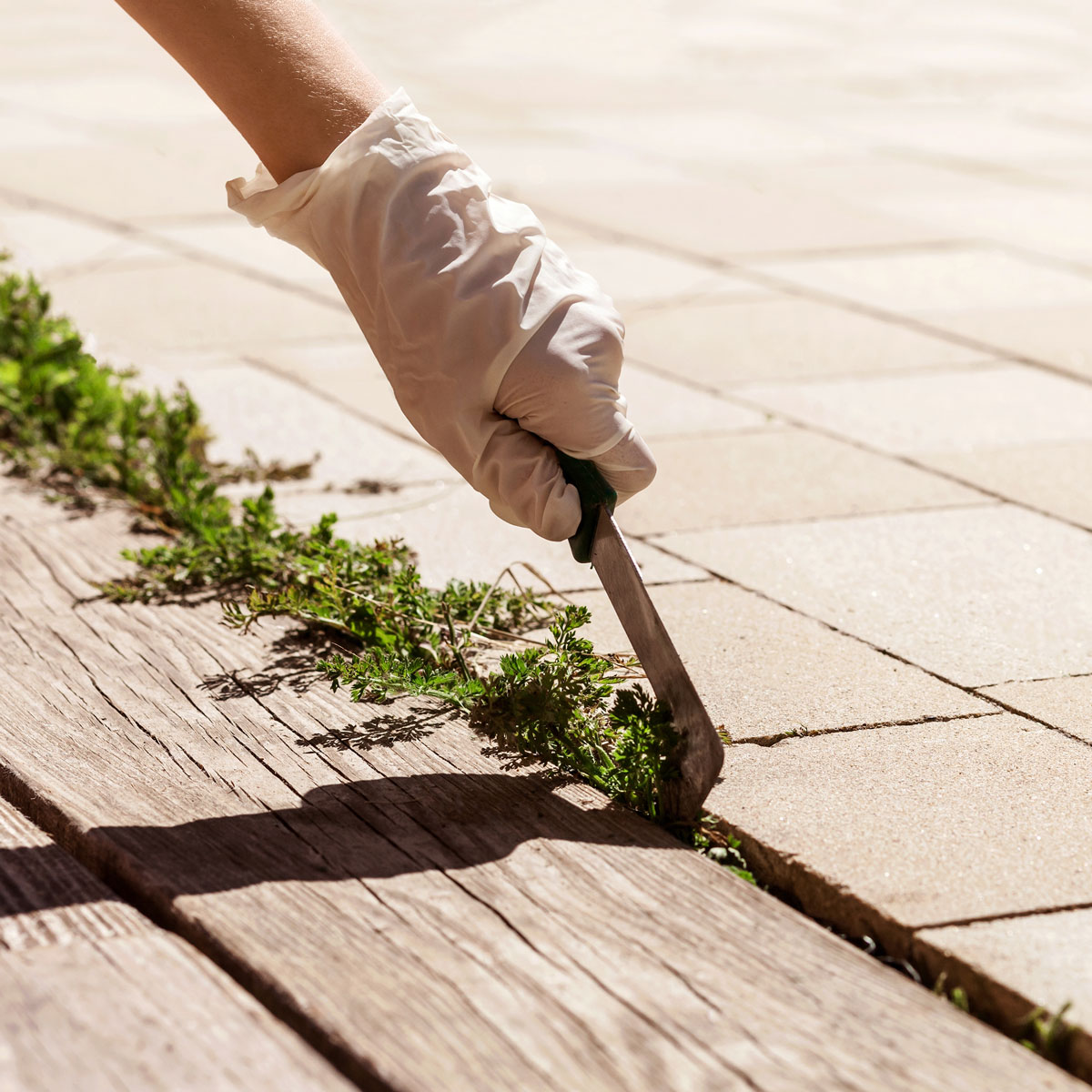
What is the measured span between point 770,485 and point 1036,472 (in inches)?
29.2

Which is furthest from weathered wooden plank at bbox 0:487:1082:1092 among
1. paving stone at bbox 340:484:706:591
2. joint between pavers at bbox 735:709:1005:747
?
paving stone at bbox 340:484:706:591

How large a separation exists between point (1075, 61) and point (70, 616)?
14.2 meters

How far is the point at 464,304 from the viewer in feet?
7.72

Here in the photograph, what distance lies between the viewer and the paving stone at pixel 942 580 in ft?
10.4

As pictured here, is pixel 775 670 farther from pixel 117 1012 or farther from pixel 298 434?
pixel 298 434

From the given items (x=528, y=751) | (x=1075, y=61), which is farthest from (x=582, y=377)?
(x=1075, y=61)

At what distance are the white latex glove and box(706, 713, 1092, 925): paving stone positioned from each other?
527 millimetres

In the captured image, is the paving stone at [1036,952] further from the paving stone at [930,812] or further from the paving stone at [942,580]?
the paving stone at [942,580]

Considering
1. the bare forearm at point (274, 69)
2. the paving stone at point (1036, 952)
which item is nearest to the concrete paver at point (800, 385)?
the paving stone at point (1036, 952)

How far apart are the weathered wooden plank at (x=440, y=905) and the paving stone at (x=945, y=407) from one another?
244cm

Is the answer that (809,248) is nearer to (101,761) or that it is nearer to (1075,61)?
(101,761)

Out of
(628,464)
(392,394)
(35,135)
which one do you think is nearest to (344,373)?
(392,394)

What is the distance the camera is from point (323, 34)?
2393 mm

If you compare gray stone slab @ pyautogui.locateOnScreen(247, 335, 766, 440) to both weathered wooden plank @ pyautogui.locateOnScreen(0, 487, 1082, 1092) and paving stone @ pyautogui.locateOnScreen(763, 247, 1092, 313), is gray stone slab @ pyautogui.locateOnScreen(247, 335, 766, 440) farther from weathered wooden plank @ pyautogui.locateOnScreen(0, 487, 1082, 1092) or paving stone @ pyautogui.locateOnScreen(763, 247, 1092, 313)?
weathered wooden plank @ pyautogui.locateOnScreen(0, 487, 1082, 1092)
